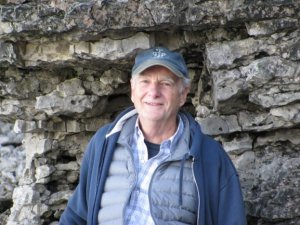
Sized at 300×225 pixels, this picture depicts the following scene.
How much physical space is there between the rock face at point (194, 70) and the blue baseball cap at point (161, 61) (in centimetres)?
83

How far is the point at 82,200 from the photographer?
16.3ft

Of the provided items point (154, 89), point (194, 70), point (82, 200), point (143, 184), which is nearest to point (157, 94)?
point (154, 89)

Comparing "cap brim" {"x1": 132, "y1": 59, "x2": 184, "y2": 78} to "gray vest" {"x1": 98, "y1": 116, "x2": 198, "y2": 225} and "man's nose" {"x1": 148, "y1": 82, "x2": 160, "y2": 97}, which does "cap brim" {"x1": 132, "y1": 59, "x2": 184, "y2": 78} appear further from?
"gray vest" {"x1": 98, "y1": 116, "x2": 198, "y2": 225}

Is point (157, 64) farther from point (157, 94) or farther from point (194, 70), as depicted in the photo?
point (194, 70)

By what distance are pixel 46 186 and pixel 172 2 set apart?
9.95ft

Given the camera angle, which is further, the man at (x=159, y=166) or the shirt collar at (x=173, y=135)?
the shirt collar at (x=173, y=135)

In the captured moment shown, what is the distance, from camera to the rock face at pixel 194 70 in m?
5.37

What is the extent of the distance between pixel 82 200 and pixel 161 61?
1.42 metres

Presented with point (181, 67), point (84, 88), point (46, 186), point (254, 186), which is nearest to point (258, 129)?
point (254, 186)

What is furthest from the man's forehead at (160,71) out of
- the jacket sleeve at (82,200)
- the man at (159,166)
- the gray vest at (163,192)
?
the jacket sleeve at (82,200)

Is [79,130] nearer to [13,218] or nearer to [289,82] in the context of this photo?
[13,218]

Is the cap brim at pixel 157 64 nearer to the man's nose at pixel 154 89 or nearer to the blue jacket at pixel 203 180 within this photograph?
the man's nose at pixel 154 89

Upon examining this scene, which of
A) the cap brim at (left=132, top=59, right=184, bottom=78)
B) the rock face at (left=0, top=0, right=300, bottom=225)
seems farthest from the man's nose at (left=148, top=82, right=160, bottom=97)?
the rock face at (left=0, top=0, right=300, bottom=225)

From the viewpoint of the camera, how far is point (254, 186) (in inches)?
219
